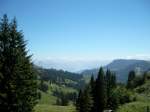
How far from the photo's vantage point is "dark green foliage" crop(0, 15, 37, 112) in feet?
88.8

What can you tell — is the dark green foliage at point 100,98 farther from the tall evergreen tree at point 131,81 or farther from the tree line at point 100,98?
the tall evergreen tree at point 131,81

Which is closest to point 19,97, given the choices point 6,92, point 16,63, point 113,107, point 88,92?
point 6,92

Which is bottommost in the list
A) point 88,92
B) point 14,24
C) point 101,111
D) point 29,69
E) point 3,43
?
point 101,111

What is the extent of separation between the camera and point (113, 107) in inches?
3455

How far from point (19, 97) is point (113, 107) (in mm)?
63711

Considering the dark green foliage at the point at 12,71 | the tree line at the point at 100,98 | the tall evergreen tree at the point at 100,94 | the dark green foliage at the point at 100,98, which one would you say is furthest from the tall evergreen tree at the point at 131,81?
the dark green foliage at the point at 12,71

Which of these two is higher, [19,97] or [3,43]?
[3,43]

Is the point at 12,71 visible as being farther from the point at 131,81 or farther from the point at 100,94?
the point at 131,81

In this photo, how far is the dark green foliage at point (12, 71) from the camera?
1065 inches

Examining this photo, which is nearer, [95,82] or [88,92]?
[88,92]

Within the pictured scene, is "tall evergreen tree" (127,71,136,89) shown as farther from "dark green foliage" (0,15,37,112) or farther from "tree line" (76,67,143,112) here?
"dark green foliage" (0,15,37,112)

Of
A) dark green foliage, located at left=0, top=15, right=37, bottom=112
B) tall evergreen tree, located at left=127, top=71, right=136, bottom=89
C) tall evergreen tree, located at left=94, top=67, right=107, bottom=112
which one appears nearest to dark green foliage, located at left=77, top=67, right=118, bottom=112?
tall evergreen tree, located at left=94, top=67, right=107, bottom=112

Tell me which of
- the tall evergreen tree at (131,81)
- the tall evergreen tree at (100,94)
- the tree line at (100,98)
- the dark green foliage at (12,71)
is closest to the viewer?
the dark green foliage at (12,71)

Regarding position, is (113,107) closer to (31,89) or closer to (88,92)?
(88,92)
